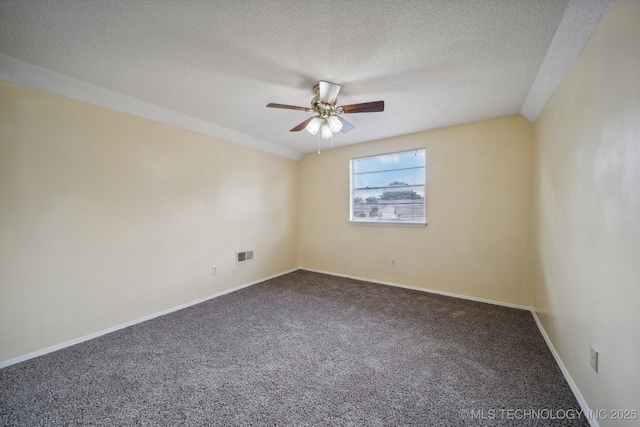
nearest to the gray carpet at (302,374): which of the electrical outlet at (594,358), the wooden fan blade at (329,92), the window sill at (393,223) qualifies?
the electrical outlet at (594,358)

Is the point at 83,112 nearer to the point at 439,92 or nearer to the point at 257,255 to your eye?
the point at 257,255

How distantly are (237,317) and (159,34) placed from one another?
105 inches

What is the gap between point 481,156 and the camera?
3.04m

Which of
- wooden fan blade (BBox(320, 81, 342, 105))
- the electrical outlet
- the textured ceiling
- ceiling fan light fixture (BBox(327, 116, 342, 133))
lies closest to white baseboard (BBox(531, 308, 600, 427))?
the electrical outlet

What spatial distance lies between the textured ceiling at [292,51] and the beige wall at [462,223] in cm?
55

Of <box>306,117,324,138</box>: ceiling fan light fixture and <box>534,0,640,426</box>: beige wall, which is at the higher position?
<box>306,117,324,138</box>: ceiling fan light fixture

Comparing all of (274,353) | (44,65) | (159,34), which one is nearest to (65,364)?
(274,353)

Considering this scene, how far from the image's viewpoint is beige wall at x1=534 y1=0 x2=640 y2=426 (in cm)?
103

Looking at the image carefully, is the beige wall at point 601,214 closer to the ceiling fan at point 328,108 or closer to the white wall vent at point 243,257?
the ceiling fan at point 328,108

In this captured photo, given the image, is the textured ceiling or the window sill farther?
the window sill

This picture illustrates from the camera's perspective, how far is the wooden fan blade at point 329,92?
204 centimetres

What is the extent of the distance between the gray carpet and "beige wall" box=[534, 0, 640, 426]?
401 mm

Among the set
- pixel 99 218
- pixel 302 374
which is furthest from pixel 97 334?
pixel 302 374

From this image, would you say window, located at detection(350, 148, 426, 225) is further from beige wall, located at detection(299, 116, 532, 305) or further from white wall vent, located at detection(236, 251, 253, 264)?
white wall vent, located at detection(236, 251, 253, 264)
